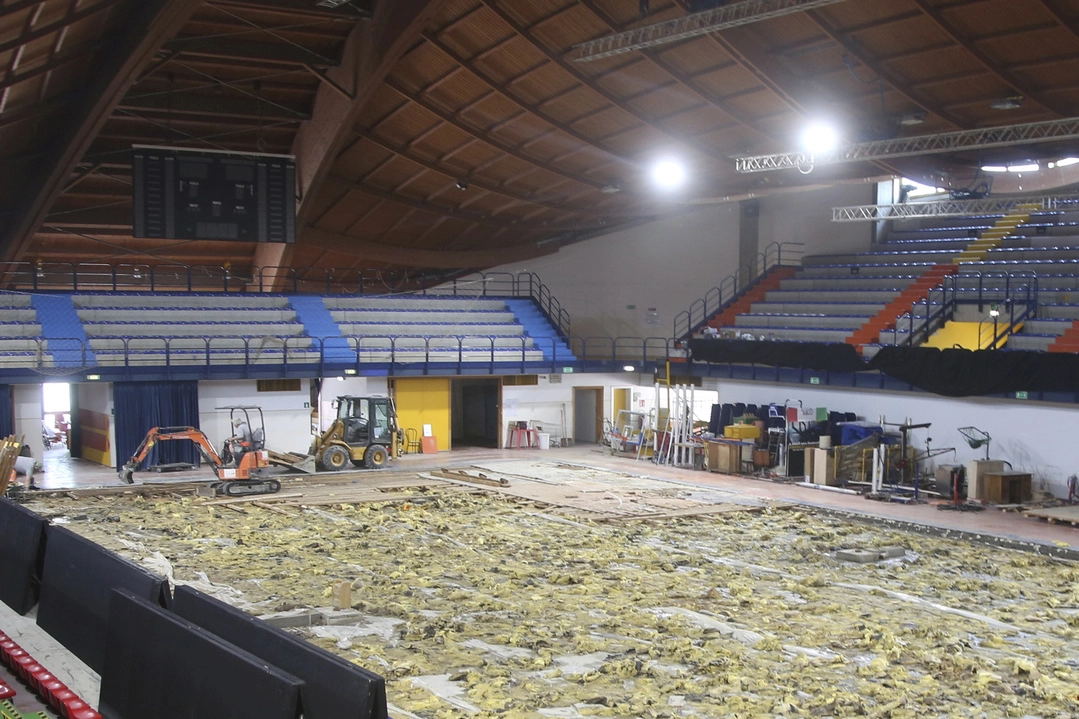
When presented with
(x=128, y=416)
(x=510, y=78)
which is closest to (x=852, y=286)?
(x=510, y=78)

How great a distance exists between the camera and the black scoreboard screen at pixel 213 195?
24141mm

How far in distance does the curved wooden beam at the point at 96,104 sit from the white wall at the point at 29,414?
15.6 feet

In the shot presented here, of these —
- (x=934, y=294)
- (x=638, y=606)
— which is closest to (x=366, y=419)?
(x=638, y=606)

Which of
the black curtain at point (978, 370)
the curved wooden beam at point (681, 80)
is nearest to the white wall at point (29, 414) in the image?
the curved wooden beam at point (681, 80)

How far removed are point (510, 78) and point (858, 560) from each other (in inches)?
557

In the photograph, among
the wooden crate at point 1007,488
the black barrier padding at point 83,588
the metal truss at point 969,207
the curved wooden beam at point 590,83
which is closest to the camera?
the black barrier padding at point 83,588

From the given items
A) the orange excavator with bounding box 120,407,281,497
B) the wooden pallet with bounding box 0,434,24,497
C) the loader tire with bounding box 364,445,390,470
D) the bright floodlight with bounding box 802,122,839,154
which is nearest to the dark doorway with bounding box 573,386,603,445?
the loader tire with bounding box 364,445,390,470

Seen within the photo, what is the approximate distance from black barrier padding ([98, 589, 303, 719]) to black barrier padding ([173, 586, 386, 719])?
25 cm

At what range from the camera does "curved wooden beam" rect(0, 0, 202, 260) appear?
1916 centimetres

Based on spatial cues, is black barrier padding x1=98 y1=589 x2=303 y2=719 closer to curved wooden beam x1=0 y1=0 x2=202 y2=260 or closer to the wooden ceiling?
the wooden ceiling

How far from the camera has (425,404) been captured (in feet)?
96.3

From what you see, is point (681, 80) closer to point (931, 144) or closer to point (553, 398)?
point (931, 144)

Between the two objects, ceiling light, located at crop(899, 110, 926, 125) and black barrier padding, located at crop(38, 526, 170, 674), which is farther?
ceiling light, located at crop(899, 110, 926, 125)

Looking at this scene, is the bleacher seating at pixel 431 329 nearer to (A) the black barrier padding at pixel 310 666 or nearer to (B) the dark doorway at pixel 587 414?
(B) the dark doorway at pixel 587 414
